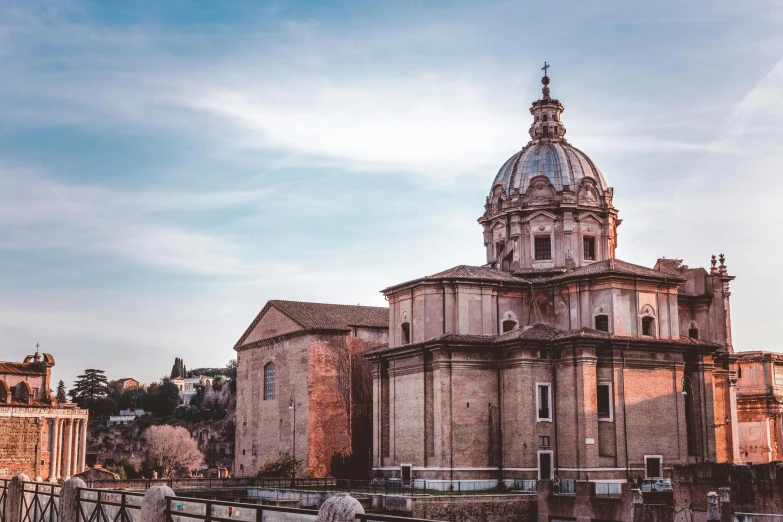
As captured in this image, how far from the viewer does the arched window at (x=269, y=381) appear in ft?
189

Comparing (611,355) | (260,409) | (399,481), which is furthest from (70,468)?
(611,355)

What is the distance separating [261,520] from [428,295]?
31.8 meters

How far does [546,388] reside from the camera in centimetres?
4025

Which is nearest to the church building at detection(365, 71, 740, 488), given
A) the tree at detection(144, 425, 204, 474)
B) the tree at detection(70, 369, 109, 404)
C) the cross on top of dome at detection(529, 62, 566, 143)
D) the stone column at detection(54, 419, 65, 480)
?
the cross on top of dome at detection(529, 62, 566, 143)

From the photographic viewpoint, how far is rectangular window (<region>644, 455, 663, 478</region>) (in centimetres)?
3947

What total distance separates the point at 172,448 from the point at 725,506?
6130 centimetres

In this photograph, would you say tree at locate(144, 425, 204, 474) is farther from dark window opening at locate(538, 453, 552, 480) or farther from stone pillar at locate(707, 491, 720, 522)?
stone pillar at locate(707, 491, 720, 522)

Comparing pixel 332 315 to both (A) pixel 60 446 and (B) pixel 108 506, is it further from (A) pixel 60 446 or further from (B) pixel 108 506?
(B) pixel 108 506

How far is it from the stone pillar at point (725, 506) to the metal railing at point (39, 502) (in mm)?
19806

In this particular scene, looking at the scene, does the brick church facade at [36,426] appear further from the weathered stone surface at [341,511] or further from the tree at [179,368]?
the tree at [179,368]

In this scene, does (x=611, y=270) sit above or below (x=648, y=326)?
above

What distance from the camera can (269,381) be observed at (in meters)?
58.2

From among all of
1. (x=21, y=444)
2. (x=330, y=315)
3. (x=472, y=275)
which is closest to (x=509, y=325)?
(x=472, y=275)

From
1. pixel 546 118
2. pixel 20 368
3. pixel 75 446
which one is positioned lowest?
pixel 75 446
